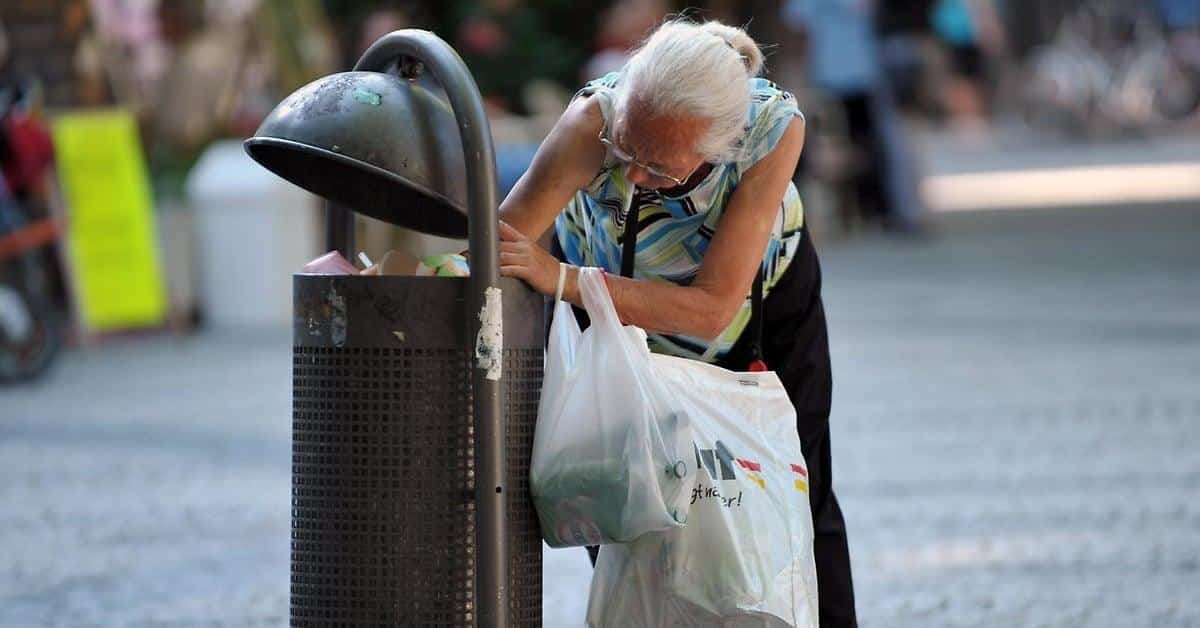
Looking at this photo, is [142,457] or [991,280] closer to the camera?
[142,457]

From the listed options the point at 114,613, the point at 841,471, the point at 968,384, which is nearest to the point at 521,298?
the point at 114,613

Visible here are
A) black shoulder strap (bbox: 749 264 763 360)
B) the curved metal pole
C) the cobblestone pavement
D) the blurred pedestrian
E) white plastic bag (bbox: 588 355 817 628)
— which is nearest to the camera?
the curved metal pole

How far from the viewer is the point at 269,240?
13.2 metres

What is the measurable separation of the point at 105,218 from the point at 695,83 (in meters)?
9.24

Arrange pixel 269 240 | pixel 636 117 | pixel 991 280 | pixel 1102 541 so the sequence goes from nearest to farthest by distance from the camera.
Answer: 1. pixel 636 117
2. pixel 1102 541
3. pixel 269 240
4. pixel 991 280

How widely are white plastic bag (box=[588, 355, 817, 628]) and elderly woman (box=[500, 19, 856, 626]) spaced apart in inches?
5.9

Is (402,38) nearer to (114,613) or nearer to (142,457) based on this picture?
(114,613)

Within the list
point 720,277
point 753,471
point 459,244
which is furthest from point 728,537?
point 459,244

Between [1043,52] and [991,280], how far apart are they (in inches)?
702

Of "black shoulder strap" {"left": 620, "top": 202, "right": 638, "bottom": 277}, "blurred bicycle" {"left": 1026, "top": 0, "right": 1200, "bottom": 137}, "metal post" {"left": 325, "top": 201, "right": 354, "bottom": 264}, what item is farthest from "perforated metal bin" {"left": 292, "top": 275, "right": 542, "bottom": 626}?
"blurred bicycle" {"left": 1026, "top": 0, "right": 1200, "bottom": 137}

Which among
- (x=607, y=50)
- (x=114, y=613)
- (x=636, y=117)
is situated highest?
(x=607, y=50)

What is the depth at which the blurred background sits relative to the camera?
629 cm

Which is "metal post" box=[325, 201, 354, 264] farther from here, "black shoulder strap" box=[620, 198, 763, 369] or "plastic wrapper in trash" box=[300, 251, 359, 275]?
"black shoulder strap" box=[620, 198, 763, 369]

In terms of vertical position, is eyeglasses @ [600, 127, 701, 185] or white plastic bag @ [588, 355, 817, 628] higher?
eyeglasses @ [600, 127, 701, 185]
